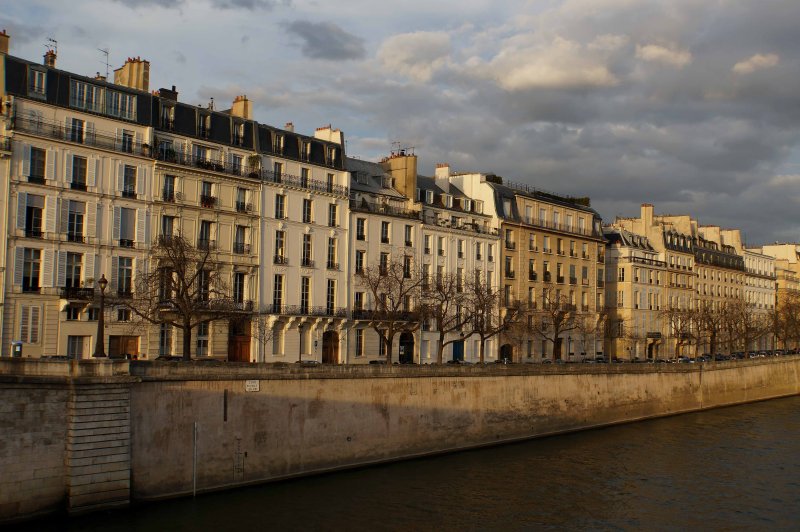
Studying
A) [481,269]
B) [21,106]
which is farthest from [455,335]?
[21,106]

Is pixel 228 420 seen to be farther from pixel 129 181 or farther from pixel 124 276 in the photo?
pixel 129 181

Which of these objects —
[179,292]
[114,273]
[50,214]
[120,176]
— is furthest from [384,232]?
[50,214]

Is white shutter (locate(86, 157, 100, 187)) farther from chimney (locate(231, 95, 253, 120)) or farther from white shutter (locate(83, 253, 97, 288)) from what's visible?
chimney (locate(231, 95, 253, 120))

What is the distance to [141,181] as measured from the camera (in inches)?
1993

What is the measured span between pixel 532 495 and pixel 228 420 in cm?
1510

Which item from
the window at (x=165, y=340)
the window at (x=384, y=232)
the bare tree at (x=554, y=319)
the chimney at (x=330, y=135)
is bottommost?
the window at (x=165, y=340)

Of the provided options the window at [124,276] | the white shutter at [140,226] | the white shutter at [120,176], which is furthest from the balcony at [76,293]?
the white shutter at [120,176]

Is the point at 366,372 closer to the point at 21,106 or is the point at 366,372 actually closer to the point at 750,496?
the point at 750,496

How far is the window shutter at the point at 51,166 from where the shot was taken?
1829 inches

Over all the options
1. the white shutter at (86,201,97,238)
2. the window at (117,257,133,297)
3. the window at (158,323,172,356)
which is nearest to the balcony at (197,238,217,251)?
the window at (117,257,133,297)

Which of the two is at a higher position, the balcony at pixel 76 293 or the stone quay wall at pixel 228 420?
the balcony at pixel 76 293

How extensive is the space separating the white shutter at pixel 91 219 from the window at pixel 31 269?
310 centimetres

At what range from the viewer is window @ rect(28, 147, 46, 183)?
45.9m

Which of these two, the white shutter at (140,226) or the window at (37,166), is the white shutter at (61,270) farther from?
the white shutter at (140,226)
